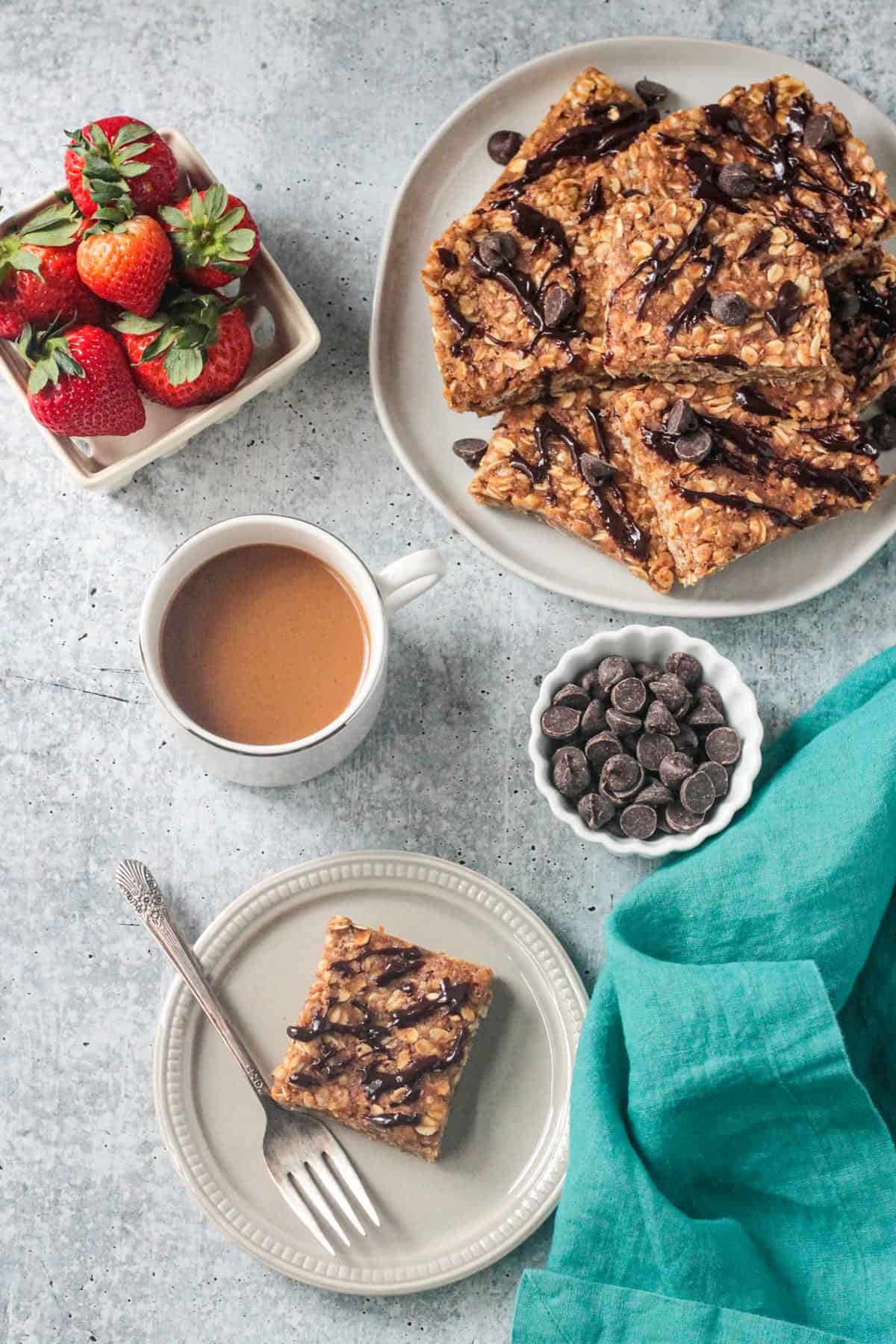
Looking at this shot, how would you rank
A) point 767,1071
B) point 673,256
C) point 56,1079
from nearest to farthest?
point 767,1071 → point 673,256 → point 56,1079

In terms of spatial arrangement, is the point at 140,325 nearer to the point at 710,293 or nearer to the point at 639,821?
the point at 710,293

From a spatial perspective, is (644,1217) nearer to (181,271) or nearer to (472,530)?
(472,530)

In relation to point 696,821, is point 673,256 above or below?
above

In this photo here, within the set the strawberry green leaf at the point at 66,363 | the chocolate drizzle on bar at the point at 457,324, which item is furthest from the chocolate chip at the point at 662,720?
the strawberry green leaf at the point at 66,363


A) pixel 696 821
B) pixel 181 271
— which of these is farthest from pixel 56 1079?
pixel 181 271

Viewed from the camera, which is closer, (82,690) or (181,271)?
(181,271)

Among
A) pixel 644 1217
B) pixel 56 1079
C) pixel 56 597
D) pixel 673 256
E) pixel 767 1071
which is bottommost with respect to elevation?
pixel 644 1217

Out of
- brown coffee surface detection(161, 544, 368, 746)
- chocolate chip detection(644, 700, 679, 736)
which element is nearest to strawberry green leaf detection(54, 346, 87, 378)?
brown coffee surface detection(161, 544, 368, 746)
